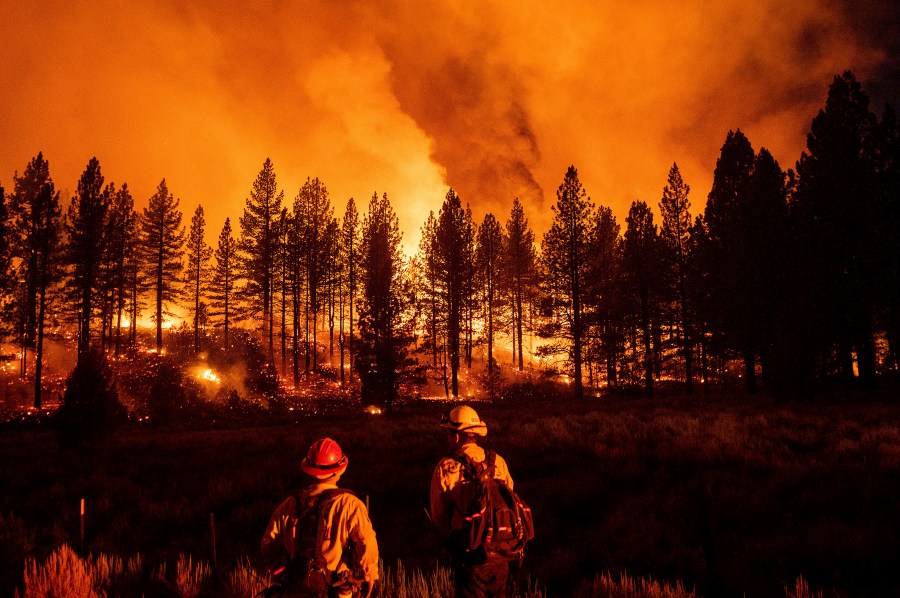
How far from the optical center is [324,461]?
341 centimetres

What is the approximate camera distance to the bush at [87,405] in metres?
14.2

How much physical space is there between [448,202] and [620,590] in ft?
96.3

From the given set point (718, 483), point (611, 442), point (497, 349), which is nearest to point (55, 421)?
point (611, 442)

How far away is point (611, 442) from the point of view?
512 inches

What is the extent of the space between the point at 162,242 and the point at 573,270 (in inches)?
1387

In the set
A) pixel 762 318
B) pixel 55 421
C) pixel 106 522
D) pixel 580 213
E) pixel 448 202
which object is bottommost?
pixel 106 522

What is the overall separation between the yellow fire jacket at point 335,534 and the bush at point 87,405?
1398 cm

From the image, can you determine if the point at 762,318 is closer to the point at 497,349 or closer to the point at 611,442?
the point at 611,442

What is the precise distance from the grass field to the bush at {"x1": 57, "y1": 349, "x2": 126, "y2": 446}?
65 centimetres

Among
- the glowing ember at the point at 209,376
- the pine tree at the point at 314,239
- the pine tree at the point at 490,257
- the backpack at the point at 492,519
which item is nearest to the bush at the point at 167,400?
the glowing ember at the point at 209,376

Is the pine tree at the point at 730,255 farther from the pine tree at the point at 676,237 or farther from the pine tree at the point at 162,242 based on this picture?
the pine tree at the point at 162,242

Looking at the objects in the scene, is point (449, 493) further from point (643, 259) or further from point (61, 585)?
point (643, 259)

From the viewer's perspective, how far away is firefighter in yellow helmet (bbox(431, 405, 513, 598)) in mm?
3643

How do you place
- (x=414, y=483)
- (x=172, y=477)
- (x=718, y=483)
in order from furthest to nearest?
(x=172, y=477)
(x=414, y=483)
(x=718, y=483)
